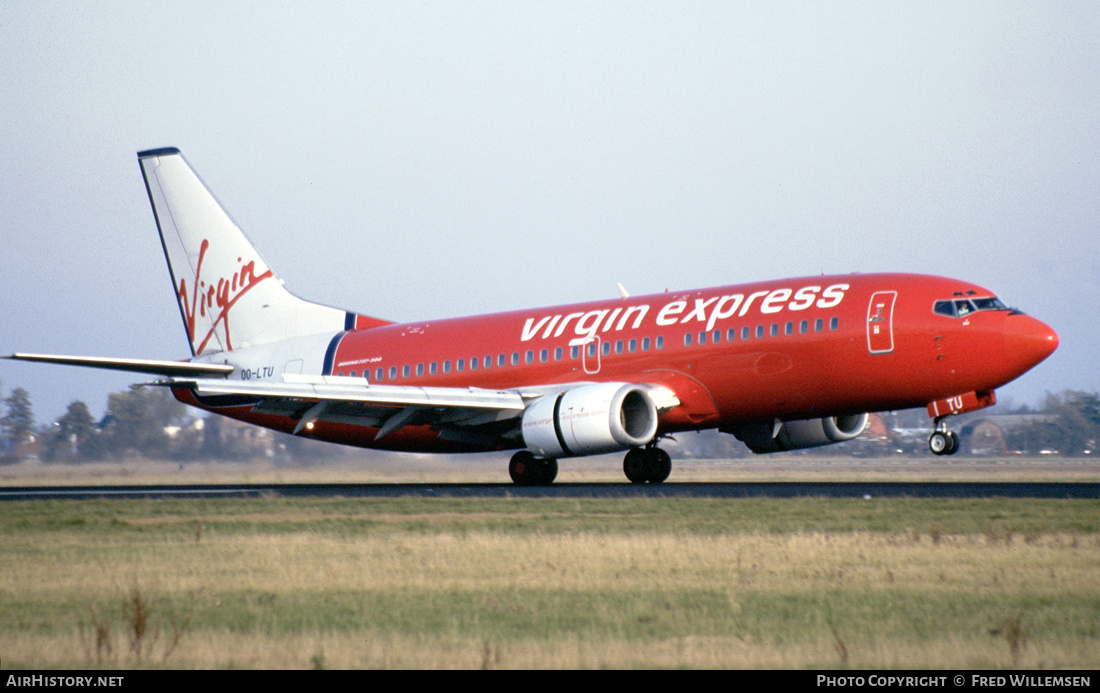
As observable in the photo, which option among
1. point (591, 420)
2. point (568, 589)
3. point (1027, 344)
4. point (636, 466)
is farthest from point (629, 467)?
point (568, 589)

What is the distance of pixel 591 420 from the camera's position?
26984 mm

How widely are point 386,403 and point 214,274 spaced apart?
11.4 metres

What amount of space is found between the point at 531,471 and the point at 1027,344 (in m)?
10.9

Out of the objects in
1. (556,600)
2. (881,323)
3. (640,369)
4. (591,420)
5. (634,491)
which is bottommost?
(556,600)

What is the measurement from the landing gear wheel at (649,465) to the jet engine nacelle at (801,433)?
182cm

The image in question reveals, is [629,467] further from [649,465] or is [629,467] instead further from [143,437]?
[143,437]

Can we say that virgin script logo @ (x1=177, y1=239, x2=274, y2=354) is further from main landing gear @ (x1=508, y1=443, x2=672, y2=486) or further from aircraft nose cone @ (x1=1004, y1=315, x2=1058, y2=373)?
aircraft nose cone @ (x1=1004, y1=315, x2=1058, y2=373)

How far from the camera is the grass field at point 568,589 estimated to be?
937 cm

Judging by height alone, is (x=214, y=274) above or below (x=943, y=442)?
above

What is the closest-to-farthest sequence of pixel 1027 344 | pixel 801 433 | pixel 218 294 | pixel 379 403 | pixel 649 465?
pixel 1027 344 → pixel 379 403 → pixel 649 465 → pixel 801 433 → pixel 218 294

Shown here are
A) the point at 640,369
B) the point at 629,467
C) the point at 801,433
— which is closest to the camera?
the point at 640,369

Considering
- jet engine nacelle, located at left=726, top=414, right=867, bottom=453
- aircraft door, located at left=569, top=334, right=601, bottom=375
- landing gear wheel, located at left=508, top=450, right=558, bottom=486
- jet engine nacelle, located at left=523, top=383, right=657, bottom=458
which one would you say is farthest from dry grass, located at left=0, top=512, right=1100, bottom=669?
jet engine nacelle, located at left=726, top=414, right=867, bottom=453

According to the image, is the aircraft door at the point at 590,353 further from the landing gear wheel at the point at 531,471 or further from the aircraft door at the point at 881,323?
the aircraft door at the point at 881,323

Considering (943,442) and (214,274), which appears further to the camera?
(214,274)
